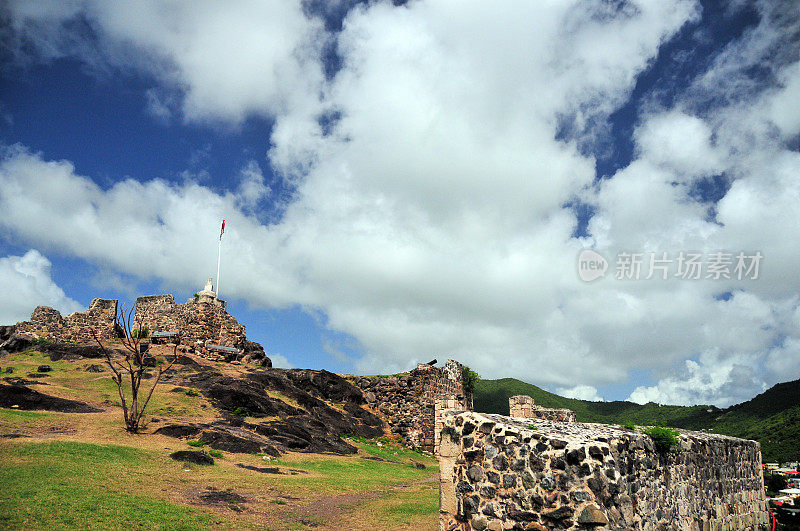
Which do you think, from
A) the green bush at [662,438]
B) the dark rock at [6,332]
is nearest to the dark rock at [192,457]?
the green bush at [662,438]

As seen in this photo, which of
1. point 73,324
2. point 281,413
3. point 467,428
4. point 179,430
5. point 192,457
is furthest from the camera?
point 73,324

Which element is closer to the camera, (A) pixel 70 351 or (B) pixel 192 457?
(B) pixel 192 457

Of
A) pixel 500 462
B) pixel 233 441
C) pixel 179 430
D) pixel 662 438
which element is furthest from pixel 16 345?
pixel 662 438

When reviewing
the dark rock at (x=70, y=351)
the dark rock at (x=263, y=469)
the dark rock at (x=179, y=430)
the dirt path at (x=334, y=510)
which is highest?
the dark rock at (x=70, y=351)

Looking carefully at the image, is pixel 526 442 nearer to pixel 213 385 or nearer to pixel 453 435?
pixel 453 435

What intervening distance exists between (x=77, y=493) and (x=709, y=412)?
55.3 meters

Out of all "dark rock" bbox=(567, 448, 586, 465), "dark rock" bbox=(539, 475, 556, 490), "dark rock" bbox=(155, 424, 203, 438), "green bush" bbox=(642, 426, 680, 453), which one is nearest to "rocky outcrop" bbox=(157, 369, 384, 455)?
"dark rock" bbox=(155, 424, 203, 438)

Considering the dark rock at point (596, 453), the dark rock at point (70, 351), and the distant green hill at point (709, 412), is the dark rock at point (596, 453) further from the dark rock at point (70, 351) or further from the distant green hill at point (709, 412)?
the distant green hill at point (709, 412)

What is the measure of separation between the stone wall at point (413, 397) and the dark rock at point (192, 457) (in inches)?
744

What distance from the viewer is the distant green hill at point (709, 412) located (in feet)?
126

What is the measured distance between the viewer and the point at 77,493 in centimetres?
954

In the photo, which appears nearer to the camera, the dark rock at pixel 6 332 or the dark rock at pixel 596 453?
the dark rock at pixel 596 453

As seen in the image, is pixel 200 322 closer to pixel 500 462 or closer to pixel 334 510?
pixel 334 510

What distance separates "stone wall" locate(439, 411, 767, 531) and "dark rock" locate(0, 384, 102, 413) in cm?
1648
